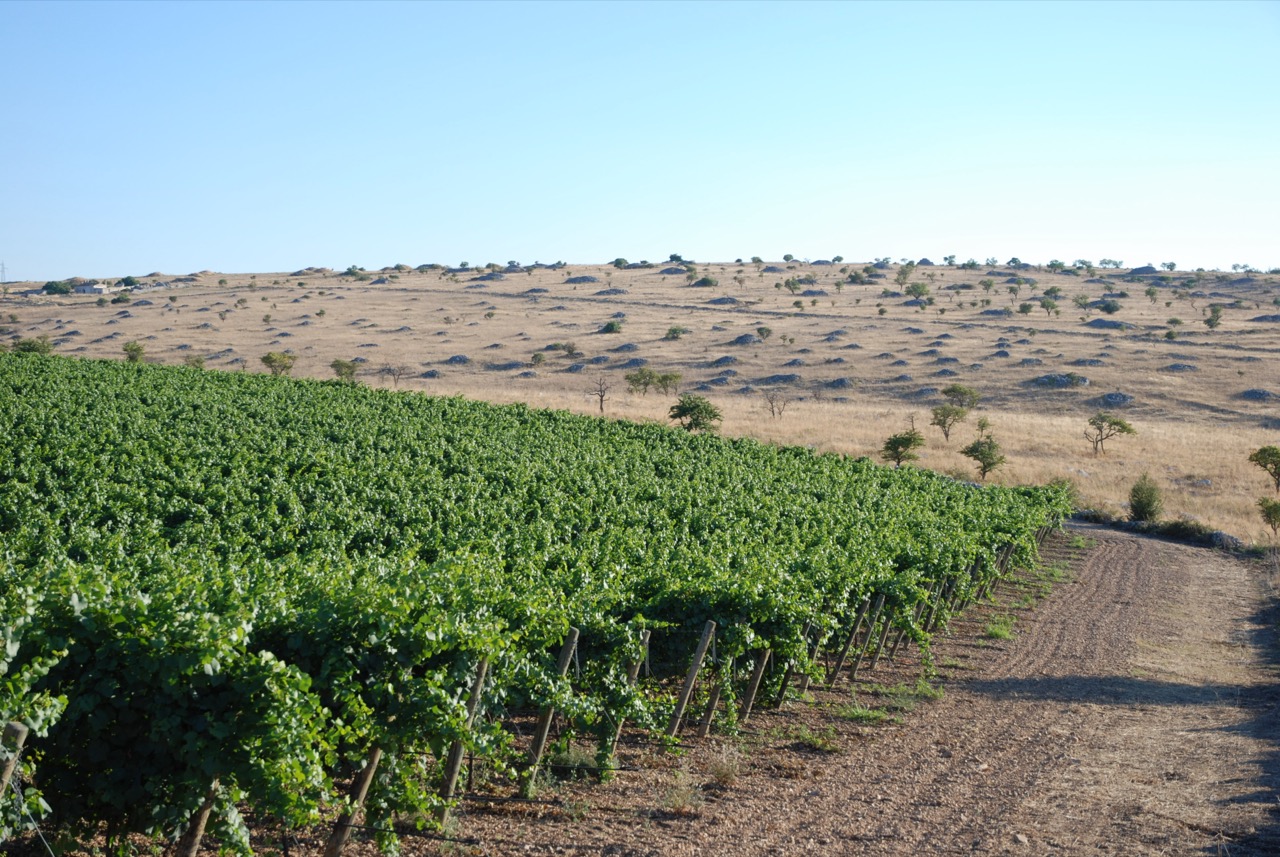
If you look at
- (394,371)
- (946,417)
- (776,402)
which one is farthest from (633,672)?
(394,371)

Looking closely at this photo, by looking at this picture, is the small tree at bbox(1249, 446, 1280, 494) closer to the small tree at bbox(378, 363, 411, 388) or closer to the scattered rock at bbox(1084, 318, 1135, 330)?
the scattered rock at bbox(1084, 318, 1135, 330)

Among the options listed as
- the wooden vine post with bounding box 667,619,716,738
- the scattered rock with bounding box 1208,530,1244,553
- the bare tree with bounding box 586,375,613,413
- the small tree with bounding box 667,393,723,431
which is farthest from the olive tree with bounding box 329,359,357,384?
the wooden vine post with bounding box 667,619,716,738

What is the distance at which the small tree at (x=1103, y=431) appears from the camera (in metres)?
49.7

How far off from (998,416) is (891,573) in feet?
153

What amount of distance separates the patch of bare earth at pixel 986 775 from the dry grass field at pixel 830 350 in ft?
73.2

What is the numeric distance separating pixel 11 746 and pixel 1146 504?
128 ft

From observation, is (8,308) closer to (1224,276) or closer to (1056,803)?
(1056,803)

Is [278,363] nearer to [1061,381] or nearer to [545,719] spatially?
[1061,381]

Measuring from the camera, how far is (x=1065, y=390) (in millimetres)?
64062

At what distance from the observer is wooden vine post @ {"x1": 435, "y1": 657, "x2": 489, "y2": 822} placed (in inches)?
324

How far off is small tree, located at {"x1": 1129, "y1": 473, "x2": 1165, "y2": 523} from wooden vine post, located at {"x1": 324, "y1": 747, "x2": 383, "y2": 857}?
36165 millimetres

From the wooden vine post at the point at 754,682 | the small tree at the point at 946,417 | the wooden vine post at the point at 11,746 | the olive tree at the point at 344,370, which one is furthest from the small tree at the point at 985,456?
the wooden vine post at the point at 11,746

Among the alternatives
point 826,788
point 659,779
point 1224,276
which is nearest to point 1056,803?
point 826,788

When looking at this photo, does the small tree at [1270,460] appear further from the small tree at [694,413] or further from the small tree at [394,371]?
the small tree at [394,371]
